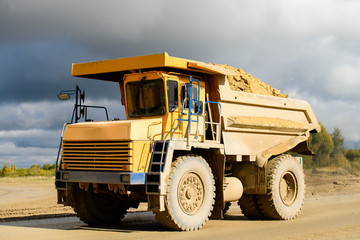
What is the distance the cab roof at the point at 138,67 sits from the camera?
1097 cm

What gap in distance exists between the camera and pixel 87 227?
11750 mm

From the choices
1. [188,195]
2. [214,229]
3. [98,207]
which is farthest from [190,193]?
[98,207]

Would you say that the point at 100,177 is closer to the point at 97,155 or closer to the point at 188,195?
the point at 97,155

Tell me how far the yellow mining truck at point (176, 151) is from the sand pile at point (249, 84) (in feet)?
1.55

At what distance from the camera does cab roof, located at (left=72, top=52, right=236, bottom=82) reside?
432 inches

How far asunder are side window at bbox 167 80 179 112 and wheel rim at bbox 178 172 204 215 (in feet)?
4.98

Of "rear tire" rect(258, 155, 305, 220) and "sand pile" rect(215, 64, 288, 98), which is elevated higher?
"sand pile" rect(215, 64, 288, 98)

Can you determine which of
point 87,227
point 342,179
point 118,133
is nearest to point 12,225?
point 87,227

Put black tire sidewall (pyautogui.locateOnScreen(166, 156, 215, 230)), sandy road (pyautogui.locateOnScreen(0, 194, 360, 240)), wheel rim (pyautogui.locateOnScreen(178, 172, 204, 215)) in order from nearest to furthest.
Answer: sandy road (pyautogui.locateOnScreen(0, 194, 360, 240))
black tire sidewall (pyautogui.locateOnScreen(166, 156, 215, 230))
wheel rim (pyautogui.locateOnScreen(178, 172, 204, 215))

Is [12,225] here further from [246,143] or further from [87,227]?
[246,143]

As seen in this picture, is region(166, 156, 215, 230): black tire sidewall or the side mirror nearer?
region(166, 156, 215, 230): black tire sidewall

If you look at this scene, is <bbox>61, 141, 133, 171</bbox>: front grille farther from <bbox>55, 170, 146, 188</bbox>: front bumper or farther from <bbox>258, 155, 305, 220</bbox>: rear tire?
<bbox>258, 155, 305, 220</bbox>: rear tire

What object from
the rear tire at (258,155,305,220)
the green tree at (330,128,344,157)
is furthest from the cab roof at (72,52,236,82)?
the green tree at (330,128,344,157)

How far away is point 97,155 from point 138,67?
7.17 ft
